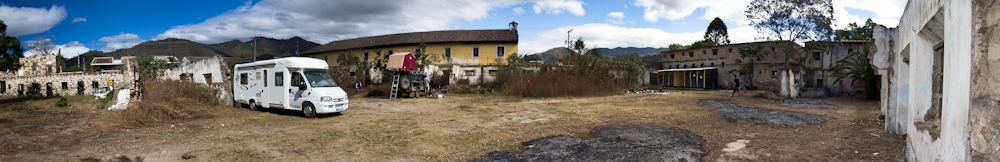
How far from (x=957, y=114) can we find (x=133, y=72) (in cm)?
1718

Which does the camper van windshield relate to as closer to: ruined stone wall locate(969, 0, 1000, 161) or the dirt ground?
the dirt ground

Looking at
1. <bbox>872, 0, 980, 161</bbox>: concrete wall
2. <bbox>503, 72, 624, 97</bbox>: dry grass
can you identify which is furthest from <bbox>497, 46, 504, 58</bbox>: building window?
<bbox>872, 0, 980, 161</bbox>: concrete wall

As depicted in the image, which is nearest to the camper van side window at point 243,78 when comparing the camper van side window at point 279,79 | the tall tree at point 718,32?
the camper van side window at point 279,79

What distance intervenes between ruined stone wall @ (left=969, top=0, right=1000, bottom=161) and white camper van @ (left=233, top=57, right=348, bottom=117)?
9.96 m

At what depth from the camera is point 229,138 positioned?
6.57 meters

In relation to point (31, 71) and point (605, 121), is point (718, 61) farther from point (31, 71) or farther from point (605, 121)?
point (31, 71)

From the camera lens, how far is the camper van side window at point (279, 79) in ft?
34.0

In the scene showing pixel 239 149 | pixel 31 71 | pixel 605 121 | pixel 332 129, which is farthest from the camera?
pixel 31 71

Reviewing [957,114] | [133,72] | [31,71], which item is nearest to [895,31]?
[957,114]

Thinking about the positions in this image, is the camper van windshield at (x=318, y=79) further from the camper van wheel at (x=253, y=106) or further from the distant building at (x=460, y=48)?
the distant building at (x=460, y=48)

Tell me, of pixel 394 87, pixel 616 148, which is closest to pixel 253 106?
pixel 394 87

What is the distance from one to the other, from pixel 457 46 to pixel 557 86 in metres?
15.1

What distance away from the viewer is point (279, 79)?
1048 cm

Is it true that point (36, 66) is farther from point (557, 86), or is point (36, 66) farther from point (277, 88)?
point (557, 86)
